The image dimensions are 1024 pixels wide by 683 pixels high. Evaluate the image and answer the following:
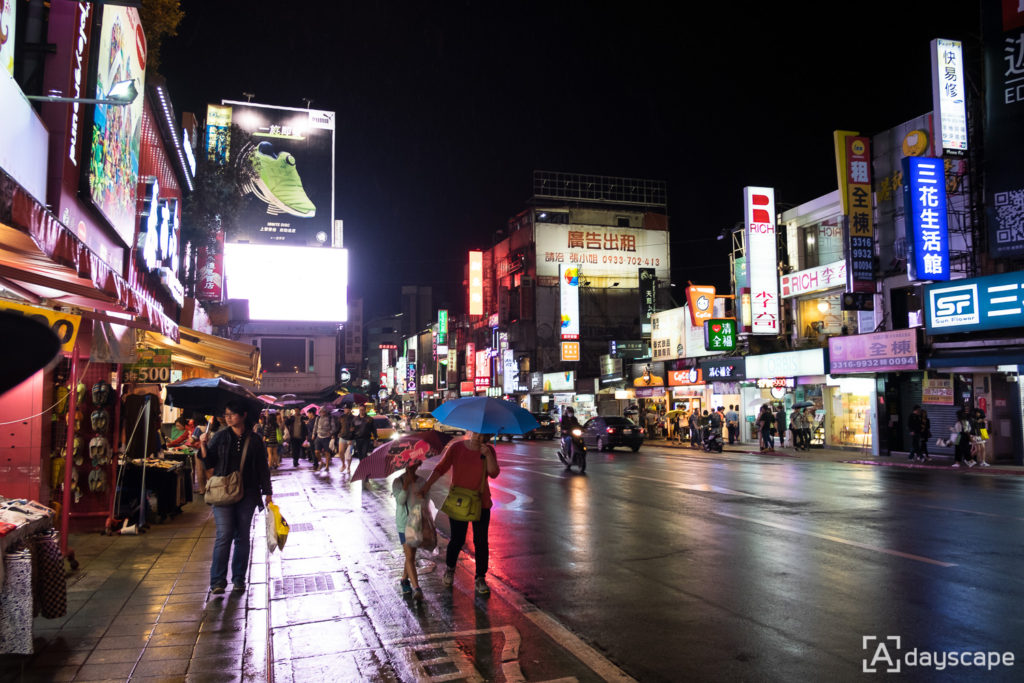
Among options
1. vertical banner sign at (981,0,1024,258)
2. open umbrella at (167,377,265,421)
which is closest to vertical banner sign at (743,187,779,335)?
vertical banner sign at (981,0,1024,258)

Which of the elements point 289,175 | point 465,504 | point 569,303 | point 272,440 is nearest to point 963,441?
point 465,504

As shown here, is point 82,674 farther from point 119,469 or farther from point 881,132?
point 881,132

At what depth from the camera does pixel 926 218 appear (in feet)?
77.5

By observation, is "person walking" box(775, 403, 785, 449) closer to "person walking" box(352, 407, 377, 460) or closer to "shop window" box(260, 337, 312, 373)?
"person walking" box(352, 407, 377, 460)

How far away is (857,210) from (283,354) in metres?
47.3

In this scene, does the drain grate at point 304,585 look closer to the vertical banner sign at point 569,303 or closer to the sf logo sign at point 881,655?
the sf logo sign at point 881,655

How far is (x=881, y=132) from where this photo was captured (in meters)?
28.0

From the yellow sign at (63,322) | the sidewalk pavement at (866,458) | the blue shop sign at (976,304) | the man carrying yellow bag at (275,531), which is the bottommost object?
the sidewalk pavement at (866,458)

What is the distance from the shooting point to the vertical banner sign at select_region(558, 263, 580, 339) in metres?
56.8

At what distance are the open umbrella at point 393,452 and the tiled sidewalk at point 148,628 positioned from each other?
1.59 m

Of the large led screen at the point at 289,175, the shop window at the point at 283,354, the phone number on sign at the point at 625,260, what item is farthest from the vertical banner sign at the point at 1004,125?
the shop window at the point at 283,354

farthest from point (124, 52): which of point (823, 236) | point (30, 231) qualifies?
point (823, 236)

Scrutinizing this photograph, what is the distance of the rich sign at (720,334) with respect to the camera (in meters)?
35.9
